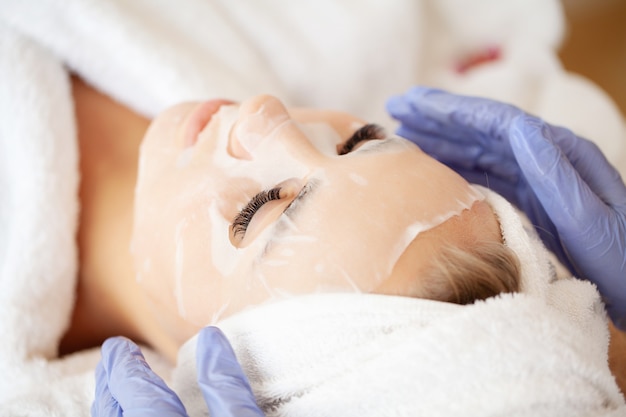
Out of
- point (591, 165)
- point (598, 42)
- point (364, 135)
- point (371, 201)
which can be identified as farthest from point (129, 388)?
point (598, 42)

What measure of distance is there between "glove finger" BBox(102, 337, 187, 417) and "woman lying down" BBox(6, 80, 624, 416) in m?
0.07

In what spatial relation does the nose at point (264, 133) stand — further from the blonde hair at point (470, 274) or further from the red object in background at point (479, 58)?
the red object in background at point (479, 58)

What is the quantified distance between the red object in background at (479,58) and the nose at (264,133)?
89 centimetres

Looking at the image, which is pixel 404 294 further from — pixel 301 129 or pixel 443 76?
pixel 443 76

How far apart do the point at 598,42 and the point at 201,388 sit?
2.17 m

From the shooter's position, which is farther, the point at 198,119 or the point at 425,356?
the point at 198,119

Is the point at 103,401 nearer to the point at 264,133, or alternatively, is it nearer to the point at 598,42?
the point at 264,133

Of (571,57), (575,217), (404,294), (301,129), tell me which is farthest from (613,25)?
(404,294)

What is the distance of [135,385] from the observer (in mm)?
707

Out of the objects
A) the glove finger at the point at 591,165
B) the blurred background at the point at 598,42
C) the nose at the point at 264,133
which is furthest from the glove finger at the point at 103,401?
the blurred background at the point at 598,42

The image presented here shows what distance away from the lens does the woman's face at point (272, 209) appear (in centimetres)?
70

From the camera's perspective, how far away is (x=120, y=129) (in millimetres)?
1235

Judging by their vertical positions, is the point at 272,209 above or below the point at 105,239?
above

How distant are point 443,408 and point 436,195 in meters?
0.28
